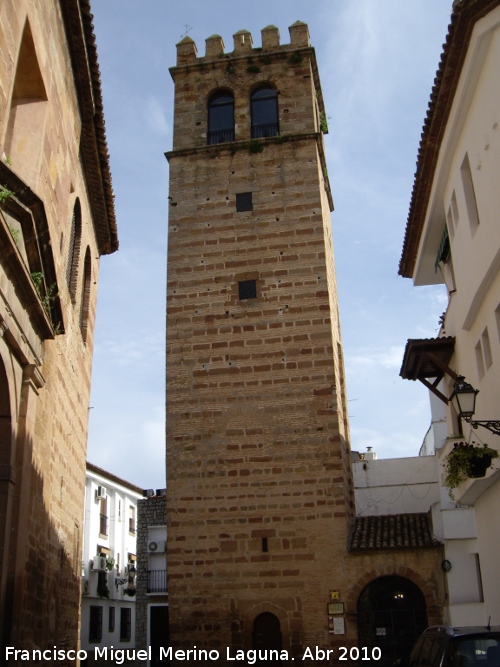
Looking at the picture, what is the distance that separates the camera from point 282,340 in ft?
58.3

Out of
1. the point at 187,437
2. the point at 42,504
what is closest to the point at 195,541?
the point at 187,437

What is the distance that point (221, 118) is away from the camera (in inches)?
823

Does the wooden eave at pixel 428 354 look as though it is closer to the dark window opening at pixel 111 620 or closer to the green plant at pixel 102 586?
the green plant at pixel 102 586

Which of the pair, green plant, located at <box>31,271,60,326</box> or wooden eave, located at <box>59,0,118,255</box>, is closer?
green plant, located at <box>31,271,60,326</box>

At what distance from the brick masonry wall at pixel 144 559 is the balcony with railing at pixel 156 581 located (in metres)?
0.23

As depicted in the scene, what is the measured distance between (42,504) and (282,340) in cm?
893

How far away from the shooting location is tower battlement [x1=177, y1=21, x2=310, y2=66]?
21375mm

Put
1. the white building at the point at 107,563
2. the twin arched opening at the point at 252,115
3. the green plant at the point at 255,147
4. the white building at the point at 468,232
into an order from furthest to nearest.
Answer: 1. the white building at the point at 107,563
2. the twin arched opening at the point at 252,115
3. the green plant at the point at 255,147
4. the white building at the point at 468,232

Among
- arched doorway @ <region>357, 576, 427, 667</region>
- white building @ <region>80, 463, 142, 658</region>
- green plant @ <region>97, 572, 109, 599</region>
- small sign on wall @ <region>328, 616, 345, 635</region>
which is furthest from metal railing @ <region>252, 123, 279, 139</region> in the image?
green plant @ <region>97, 572, 109, 599</region>

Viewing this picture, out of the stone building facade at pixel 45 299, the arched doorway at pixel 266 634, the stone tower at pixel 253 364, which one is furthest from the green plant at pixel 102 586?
the stone building facade at pixel 45 299

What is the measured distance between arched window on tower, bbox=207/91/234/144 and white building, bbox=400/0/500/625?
8028 millimetres

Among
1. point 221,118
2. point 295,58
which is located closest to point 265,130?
point 221,118

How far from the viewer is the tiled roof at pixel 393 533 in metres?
15.7

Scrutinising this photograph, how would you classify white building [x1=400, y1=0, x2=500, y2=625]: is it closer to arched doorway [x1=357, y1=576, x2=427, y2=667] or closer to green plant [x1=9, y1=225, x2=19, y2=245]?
arched doorway [x1=357, y1=576, x2=427, y2=667]
